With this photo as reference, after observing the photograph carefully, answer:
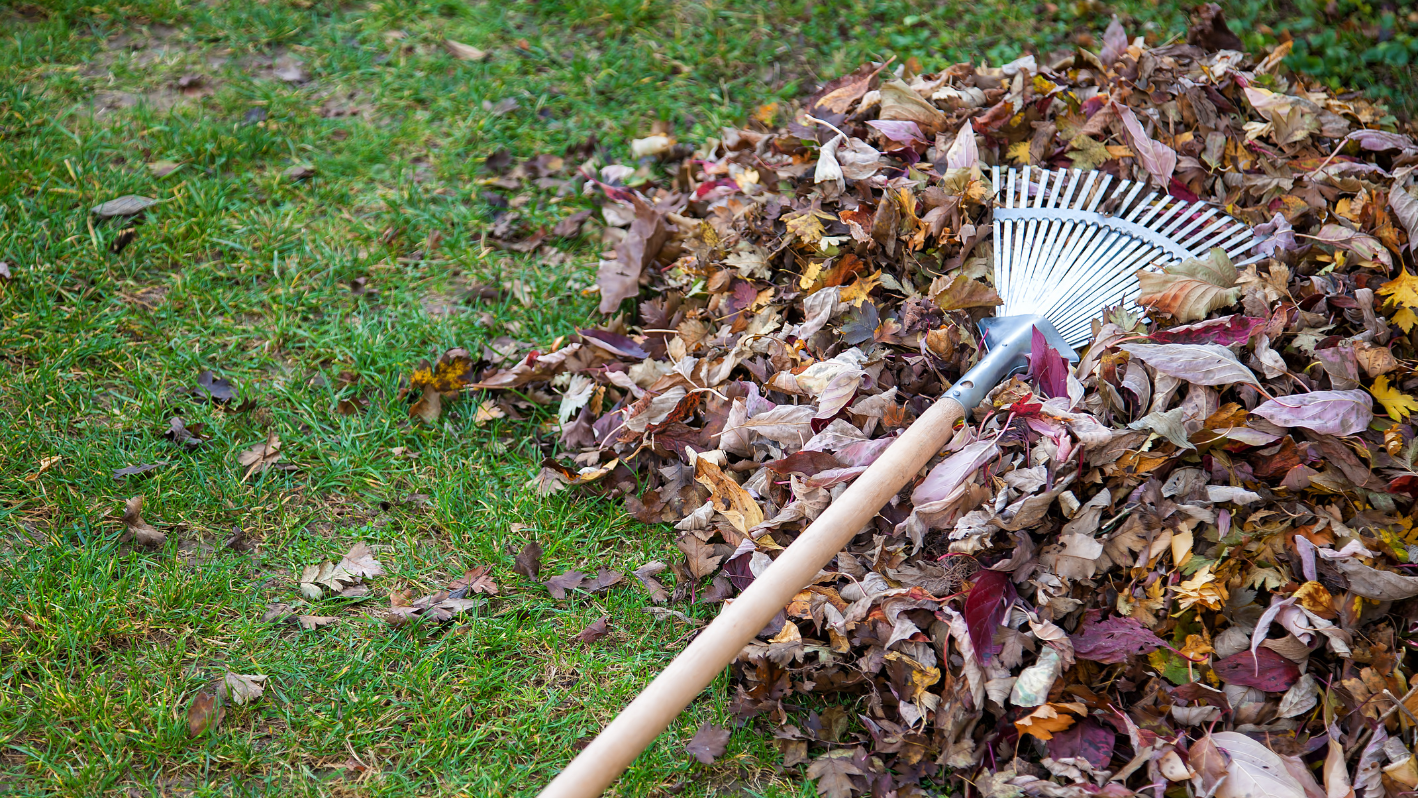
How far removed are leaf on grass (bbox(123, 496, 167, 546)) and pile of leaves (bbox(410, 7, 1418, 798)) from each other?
2.45ft

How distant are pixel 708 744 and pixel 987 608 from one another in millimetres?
663

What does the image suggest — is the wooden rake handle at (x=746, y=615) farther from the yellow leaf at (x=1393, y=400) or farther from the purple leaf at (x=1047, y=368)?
the yellow leaf at (x=1393, y=400)

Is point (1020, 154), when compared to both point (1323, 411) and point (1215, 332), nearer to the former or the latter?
point (1215, 332)

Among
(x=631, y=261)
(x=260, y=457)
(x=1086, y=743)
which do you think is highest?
(x=631, y=261)

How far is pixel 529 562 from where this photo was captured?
7.40 feet

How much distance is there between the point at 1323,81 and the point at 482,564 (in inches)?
145

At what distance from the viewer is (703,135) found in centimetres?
367

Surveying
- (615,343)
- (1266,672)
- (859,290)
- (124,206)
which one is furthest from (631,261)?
(1266,672)

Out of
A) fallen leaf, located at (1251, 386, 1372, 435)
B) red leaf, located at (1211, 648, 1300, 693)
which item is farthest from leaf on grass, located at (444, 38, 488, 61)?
red leaf, located at (1211, 648, 1300, 693)

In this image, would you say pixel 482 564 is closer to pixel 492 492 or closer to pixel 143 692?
pixel 492 492

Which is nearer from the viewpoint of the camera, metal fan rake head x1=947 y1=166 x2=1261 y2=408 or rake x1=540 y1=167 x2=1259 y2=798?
rake x1=540 y1=167 x2=1259 y2=798

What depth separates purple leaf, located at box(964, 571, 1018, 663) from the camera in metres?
1.84

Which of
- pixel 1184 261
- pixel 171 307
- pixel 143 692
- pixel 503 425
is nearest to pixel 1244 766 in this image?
pixel 1184 261

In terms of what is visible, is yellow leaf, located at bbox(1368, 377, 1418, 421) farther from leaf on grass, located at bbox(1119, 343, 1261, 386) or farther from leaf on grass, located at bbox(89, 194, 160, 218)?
leaf on grass, located at bbox(89, 194, 160, 218)
